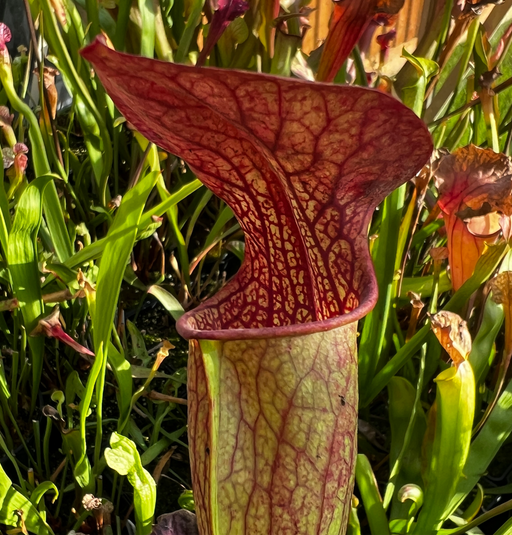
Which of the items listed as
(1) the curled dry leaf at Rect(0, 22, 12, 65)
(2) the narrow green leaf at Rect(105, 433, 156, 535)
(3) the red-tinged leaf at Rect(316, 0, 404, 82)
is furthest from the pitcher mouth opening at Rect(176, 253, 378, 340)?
(1) the curled dry leaf at Rect(0, 22, 12, 65)

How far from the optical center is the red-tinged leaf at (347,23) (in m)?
0.62

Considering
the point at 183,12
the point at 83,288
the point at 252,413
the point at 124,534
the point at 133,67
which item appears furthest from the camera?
the point at 183,12

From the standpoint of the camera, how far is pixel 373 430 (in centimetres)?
88

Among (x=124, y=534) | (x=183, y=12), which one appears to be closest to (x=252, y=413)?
(x=124, y=534)

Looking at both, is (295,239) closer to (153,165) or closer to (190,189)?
(190,189)

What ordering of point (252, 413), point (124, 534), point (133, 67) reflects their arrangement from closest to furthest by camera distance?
point (133, 67) < point (252, 413) < point (124, 534)

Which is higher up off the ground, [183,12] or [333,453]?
[183,12]

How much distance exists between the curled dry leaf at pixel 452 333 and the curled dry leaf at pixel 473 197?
0.15m

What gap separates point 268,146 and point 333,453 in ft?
0.85

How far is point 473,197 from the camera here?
0.64 metres

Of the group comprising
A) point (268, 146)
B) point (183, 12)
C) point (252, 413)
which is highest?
point (183, 12)

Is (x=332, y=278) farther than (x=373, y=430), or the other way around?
(x=373, y=430)

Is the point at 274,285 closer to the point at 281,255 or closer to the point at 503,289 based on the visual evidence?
the point at 281,255

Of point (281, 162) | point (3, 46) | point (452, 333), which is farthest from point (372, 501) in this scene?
→ point (3, 46)
